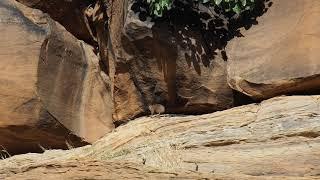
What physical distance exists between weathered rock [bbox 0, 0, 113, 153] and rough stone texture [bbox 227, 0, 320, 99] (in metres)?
1.78

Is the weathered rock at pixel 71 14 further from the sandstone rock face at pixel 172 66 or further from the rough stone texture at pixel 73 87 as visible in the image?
the sandstone rock face at pixel 172 66

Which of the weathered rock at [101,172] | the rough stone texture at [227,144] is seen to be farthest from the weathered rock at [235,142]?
the weathered rock at [101,172]

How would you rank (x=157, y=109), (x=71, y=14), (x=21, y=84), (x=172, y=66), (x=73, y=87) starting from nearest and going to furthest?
1. (x=172, y=66)
2. (x=157, y=109)
3. (x=21, y=84)
4. (x=73, y=87)
5. (x=71, y=14)

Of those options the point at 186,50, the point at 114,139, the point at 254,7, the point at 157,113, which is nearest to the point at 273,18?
the point at 254,7

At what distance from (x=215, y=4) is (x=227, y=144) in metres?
1.54

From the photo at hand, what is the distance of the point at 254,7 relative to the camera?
7125 mm

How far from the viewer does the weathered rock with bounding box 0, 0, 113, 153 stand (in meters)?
7.39

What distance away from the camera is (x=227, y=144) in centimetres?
655

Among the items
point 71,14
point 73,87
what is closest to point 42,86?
point 73,87

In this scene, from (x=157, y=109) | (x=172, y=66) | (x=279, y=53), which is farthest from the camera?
(x=157, y=109)

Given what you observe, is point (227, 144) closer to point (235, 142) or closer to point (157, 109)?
point (235, 142)

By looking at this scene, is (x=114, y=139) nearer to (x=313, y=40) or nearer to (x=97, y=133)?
(x=97, y=133)

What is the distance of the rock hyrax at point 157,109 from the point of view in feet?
23.7

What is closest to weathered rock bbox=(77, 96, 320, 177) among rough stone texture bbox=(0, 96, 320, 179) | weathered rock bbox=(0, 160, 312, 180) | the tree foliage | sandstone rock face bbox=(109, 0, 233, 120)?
rough stone texture bbox=(0, 96, 320, 179)
